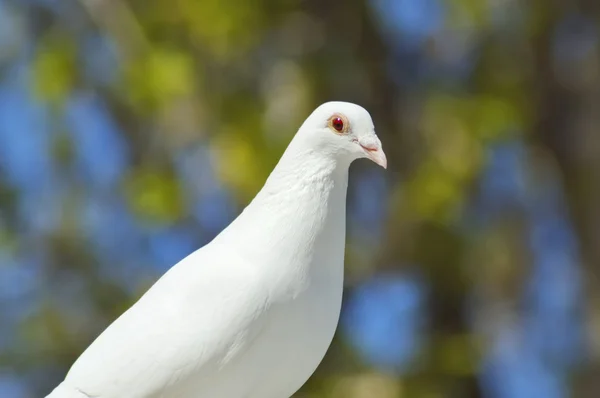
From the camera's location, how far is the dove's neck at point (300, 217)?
325cm

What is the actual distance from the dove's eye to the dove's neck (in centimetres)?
11

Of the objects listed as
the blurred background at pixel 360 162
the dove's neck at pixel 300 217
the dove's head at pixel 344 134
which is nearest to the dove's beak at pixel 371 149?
the dove's head at pixel 344 134

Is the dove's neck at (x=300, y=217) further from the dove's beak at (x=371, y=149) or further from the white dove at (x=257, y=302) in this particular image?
the dove's beak at (x=371, y=149)

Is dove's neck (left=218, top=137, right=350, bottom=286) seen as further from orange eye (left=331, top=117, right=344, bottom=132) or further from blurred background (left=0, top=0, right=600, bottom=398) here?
blurred background (left=0, top=0, right=600, bottom=398)

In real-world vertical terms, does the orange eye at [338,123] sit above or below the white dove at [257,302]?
above

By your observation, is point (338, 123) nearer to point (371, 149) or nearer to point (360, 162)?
point (371, 149)

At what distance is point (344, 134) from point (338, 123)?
0.05 metres

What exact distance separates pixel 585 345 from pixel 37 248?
211 inches

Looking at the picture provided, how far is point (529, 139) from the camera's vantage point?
959cm

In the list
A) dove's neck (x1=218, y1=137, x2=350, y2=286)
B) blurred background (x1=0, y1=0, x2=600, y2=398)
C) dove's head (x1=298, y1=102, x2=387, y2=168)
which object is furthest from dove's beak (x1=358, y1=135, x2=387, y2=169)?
blurred background (x1=0, y1=0, x2=600, y2=398)

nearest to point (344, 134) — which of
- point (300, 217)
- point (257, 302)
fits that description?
point (300, 217)

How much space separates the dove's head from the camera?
10.8 ft

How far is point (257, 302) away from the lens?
10.2 ft

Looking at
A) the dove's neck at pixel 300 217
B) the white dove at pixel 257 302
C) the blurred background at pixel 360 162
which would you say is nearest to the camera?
the white dove at pixel 257 302
